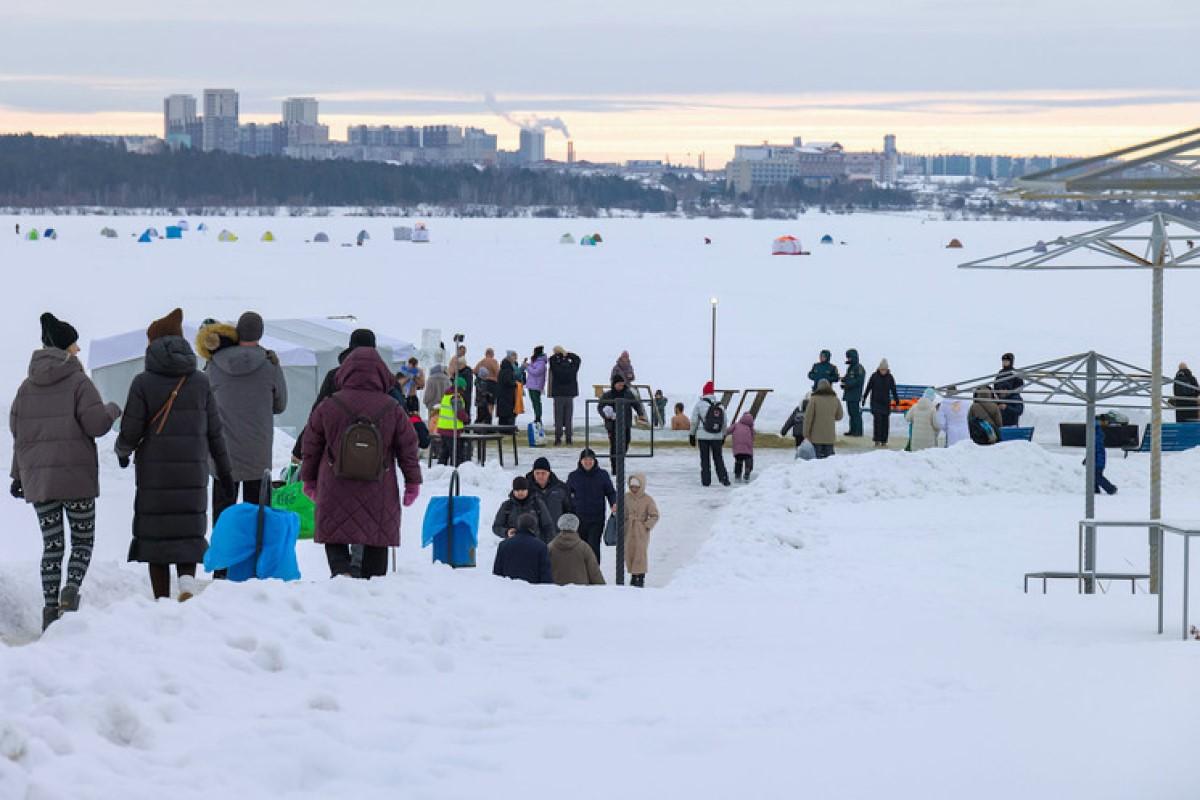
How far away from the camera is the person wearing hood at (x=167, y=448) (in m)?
7.58

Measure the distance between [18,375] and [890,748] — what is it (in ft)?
79.8

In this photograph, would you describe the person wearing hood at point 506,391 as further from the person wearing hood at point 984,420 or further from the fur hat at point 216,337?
the fur hat at point 216,337

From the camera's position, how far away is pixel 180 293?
2013 inches

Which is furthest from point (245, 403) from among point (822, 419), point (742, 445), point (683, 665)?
point (822, 419)

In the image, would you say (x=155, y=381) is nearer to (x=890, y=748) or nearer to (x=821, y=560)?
(x=890, y=748)

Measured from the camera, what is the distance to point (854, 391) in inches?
860

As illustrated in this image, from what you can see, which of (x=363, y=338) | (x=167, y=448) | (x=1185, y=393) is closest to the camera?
(x=167, y=448)

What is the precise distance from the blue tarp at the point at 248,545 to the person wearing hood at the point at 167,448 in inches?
21.8

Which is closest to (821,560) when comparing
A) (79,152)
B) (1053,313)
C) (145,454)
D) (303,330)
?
(145,454)

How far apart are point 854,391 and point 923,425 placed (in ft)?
9.14

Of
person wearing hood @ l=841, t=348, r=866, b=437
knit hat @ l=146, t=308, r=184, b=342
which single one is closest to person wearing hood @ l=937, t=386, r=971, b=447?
person wearing hood @ l=841, t=348, r=866, b=437

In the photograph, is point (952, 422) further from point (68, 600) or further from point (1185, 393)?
point (68, 600)

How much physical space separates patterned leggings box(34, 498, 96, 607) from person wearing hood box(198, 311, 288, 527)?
1.33 metres

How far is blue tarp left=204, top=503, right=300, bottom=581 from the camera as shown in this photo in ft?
27.1
